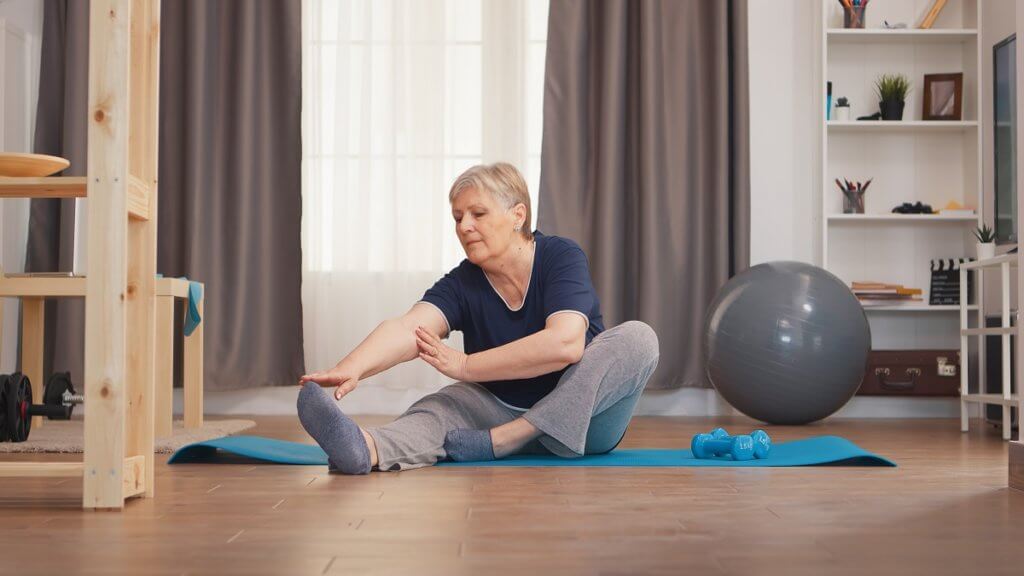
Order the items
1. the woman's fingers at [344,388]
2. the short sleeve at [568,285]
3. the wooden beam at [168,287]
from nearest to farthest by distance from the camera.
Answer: the woman's fingers at [344,388] < the short sleeve at [568,285] < the wooden beam at [168,287]

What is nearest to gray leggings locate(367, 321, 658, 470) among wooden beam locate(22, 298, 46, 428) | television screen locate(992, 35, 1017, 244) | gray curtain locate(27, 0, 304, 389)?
wooden beam locate(22, 298, 46, 428)

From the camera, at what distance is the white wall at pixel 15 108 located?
475 cm

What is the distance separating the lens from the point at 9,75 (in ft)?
15.7

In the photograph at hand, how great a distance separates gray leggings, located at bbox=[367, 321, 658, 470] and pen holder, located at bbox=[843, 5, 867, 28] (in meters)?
2.79

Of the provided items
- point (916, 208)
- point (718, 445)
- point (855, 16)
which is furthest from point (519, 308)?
point (855, 16)

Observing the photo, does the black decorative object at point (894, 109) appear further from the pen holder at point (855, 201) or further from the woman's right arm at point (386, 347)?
the woman's right arm at point (386, 347)

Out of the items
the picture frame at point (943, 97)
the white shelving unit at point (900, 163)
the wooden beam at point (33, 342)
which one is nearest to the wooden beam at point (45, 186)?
the wooden beam at point (33, 342)

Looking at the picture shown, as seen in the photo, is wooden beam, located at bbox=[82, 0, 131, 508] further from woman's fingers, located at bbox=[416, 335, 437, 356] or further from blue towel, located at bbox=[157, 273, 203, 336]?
blue towel, located at bbox=[157, 273, 203, 336]

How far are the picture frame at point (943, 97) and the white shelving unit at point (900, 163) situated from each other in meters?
0.07

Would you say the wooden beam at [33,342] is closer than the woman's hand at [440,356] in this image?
No

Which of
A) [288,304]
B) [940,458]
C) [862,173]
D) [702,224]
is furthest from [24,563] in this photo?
[862,173]

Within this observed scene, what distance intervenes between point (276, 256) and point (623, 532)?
354 cm

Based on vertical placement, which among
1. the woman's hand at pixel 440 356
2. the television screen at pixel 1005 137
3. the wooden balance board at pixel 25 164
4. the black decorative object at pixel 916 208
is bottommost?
the woman's hand at pixel 440 356

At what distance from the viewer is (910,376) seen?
4.55 meters
